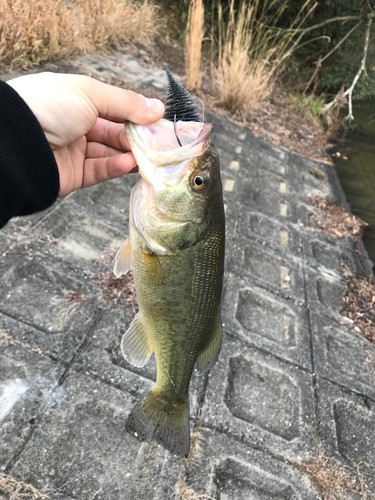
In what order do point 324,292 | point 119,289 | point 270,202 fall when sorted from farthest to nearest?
1. point 270,202
2. point 324,292
3. point 119,289

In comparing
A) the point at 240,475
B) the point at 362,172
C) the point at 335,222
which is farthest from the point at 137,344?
the point at 362,172

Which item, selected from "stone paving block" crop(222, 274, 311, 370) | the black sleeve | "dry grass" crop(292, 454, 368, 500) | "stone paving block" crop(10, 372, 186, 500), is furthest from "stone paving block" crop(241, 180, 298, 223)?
the black sleeve

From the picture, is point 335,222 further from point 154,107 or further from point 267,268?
point 154,107

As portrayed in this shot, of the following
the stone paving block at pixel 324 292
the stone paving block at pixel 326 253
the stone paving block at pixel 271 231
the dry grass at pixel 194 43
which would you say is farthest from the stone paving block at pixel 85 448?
the dry grass at pixel 194 43

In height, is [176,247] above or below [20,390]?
above

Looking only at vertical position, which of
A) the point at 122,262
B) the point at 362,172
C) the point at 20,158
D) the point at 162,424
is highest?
the point at 20,158

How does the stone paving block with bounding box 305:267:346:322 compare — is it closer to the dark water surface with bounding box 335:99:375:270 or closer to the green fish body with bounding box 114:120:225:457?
the dark water surface with bounding box 335:99:375:270

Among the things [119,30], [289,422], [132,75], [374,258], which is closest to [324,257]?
[374,258]
